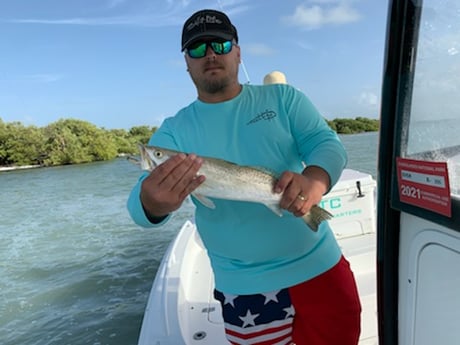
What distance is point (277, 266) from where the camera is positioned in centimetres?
157

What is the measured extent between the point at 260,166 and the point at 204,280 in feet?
7.74

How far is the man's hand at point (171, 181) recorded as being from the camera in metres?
1.38

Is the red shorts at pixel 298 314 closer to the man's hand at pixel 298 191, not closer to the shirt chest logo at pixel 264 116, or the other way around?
the man's hand at pixel 298 191

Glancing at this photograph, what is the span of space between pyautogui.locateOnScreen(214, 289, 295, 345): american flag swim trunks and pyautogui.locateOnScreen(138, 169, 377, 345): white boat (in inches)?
38.7

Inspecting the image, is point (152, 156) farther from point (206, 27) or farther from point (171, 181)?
point (206, 27)

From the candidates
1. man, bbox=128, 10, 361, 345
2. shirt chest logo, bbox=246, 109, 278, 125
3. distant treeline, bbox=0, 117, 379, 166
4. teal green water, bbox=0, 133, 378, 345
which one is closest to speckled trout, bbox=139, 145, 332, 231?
man, bbox=128, 10, 361, 345

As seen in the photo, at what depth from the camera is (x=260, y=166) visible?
61.7 inches

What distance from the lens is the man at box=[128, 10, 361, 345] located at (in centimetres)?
157

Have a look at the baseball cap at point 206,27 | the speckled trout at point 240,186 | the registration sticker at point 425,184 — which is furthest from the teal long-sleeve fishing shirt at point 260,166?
the registration sticker at point 425,184

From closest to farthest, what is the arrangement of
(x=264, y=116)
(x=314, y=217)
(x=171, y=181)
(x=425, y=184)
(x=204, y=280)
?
1. (x=425, y=184)
2. (x=171, y=181)
3. (x=314, y=217)
4. (x=264, y=116)
5. (x=204, y=280)

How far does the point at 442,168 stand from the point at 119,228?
1027cm

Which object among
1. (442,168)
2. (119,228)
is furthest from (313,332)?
(119,228)

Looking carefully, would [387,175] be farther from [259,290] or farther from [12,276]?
[12,276]

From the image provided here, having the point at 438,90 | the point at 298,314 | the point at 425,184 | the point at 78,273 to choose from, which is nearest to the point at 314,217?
the point at 298,314
